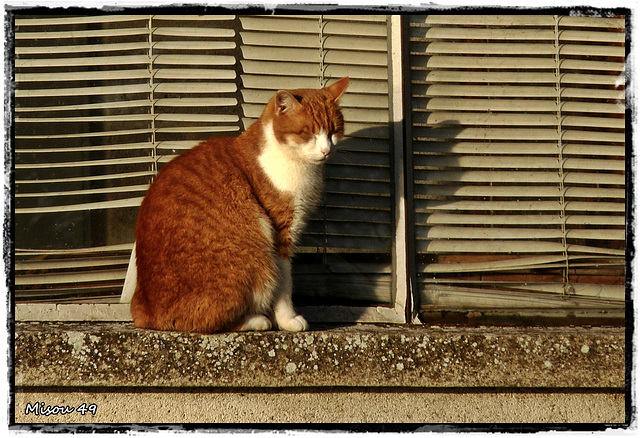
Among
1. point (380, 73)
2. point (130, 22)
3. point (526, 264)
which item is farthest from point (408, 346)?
point (130, 22)

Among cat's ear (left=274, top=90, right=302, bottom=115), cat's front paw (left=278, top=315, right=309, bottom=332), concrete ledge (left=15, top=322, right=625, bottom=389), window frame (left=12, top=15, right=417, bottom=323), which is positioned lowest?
concrete ledge (left=15, top=322, right=625, bottom=389)

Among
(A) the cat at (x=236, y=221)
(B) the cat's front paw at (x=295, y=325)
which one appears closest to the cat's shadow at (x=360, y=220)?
(A) the cat at (x=236, y=221)

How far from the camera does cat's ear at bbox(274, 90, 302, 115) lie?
252 centimetres

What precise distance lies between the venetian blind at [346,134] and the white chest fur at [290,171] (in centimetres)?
27

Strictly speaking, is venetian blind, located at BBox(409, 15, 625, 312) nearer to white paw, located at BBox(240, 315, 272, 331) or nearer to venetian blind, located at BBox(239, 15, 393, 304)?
venetian blind, located at BBox(239, 15, 393, 304)

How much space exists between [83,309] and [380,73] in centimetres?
160

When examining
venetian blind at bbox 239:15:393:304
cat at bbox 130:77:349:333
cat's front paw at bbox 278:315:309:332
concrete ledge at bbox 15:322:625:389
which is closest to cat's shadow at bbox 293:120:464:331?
venetian blind at bbox 239:15:393:304

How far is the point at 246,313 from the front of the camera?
2439mm

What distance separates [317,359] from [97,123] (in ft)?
4.57

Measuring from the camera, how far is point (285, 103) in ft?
8.37

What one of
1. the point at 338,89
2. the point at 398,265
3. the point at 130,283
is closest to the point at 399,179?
the point at 398,265

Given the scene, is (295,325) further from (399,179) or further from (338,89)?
(338,89)

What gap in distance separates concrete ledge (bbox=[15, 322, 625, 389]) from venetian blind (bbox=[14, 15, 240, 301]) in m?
0.45

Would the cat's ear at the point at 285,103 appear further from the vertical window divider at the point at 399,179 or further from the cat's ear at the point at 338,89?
Result: the vertical window divider at the point at 399,179
